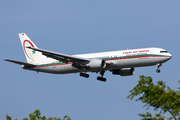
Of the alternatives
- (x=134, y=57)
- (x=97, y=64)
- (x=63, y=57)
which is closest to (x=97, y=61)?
(x=97, y=64)

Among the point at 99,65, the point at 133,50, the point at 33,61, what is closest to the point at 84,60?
the point at 99,65

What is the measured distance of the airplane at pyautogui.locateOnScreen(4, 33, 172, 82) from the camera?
61719 millimetres

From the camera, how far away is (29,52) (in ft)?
248

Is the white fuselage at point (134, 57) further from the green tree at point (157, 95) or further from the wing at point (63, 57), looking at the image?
the green tree at point (157, 95)

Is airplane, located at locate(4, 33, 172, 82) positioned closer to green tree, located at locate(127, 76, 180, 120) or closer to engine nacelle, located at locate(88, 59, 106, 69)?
engine nacelle, located at locate(88, 59, 106, 69)

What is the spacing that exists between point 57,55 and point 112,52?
10.6 meters

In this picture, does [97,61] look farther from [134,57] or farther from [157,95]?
[157,95]

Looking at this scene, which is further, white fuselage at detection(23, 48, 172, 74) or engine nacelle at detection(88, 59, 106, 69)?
engine nacelle at detection(88, 59, 106, 69)

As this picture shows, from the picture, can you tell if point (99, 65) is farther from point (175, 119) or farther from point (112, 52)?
point (175, 119)

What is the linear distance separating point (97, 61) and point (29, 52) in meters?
19.1

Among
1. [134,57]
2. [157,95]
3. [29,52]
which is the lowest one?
[157,95]

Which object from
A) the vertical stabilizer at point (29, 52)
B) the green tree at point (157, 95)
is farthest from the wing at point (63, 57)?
the green tree at point (157, 95)

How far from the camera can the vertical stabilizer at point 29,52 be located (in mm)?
73250

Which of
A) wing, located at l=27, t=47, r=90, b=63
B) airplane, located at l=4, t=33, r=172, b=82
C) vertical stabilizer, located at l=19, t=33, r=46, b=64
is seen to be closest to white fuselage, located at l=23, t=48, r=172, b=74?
airplane, located at l=4, t=33, r=172, b=82
